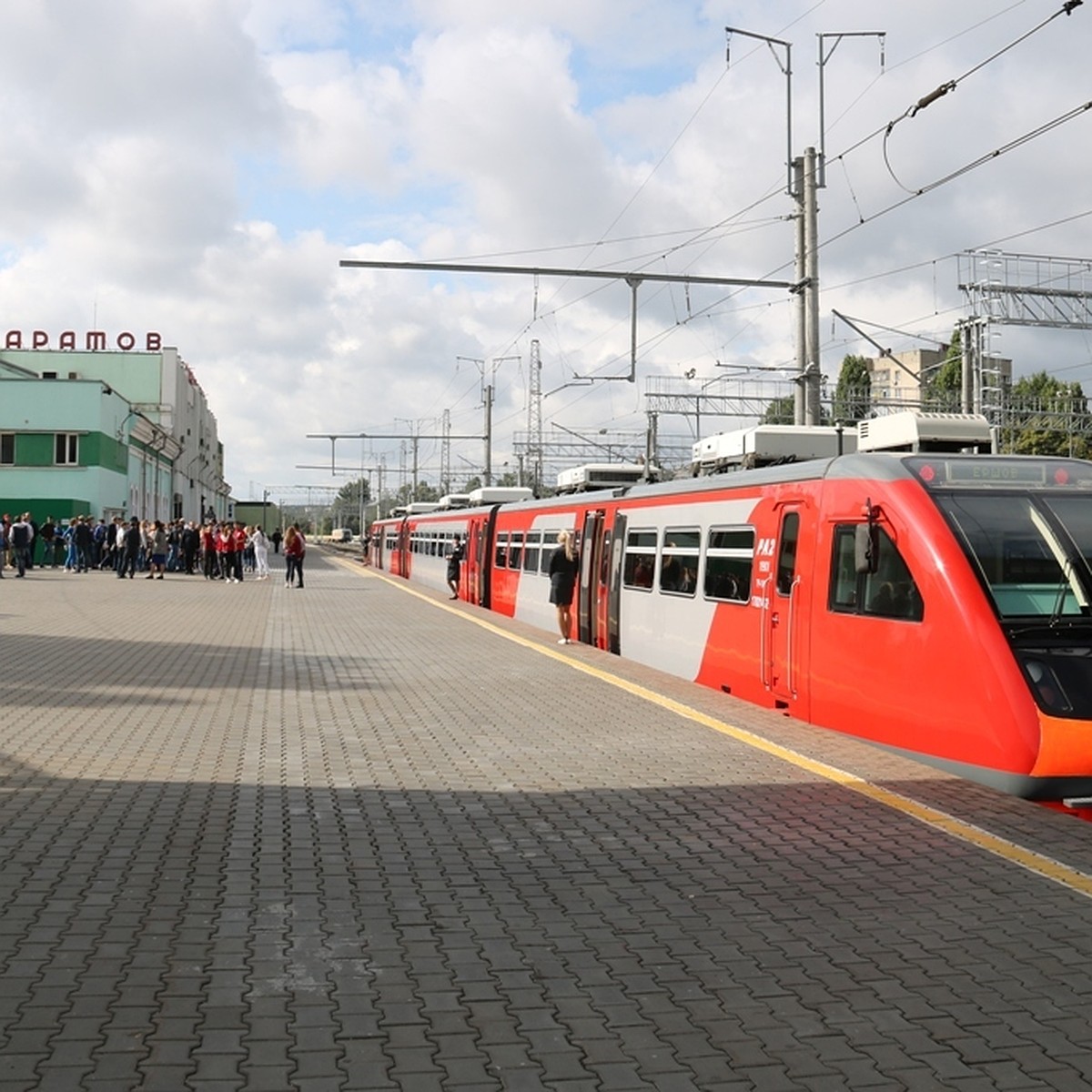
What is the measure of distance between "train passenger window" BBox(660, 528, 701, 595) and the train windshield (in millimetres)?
5477

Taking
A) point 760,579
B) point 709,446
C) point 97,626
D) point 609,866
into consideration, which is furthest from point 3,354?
point 609,866

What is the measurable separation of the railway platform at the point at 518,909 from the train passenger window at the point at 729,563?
177 cm

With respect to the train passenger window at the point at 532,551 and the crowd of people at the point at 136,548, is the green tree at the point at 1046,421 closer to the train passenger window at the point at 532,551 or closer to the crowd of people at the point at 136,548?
the crowd of people at the point at 136,548

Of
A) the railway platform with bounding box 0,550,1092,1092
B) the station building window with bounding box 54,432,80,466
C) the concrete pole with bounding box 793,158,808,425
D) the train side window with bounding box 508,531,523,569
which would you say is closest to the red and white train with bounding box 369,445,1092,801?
the railway platform with bounding box 0,550,1092,1092

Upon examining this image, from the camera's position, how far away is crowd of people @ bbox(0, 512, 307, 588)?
3788 cm

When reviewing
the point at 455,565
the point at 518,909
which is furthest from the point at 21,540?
the point at 518,909

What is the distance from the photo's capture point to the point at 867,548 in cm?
1055

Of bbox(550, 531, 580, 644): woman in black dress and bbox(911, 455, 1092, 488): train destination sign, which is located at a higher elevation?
bbox(911, 455, 1092, 488): train destination sign

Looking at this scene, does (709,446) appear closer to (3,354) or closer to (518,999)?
(518,999)

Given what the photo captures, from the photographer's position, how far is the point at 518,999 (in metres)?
5.06

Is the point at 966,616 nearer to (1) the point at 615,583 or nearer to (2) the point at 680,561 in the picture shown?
(2) the point at 680,561

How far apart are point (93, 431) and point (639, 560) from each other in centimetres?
3608

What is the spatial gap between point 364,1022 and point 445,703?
8.41 metres

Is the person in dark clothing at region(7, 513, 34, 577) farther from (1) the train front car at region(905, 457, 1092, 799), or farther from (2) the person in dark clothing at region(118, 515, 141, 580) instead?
(1) the train front car at region(905, 457, 1092, 799)
